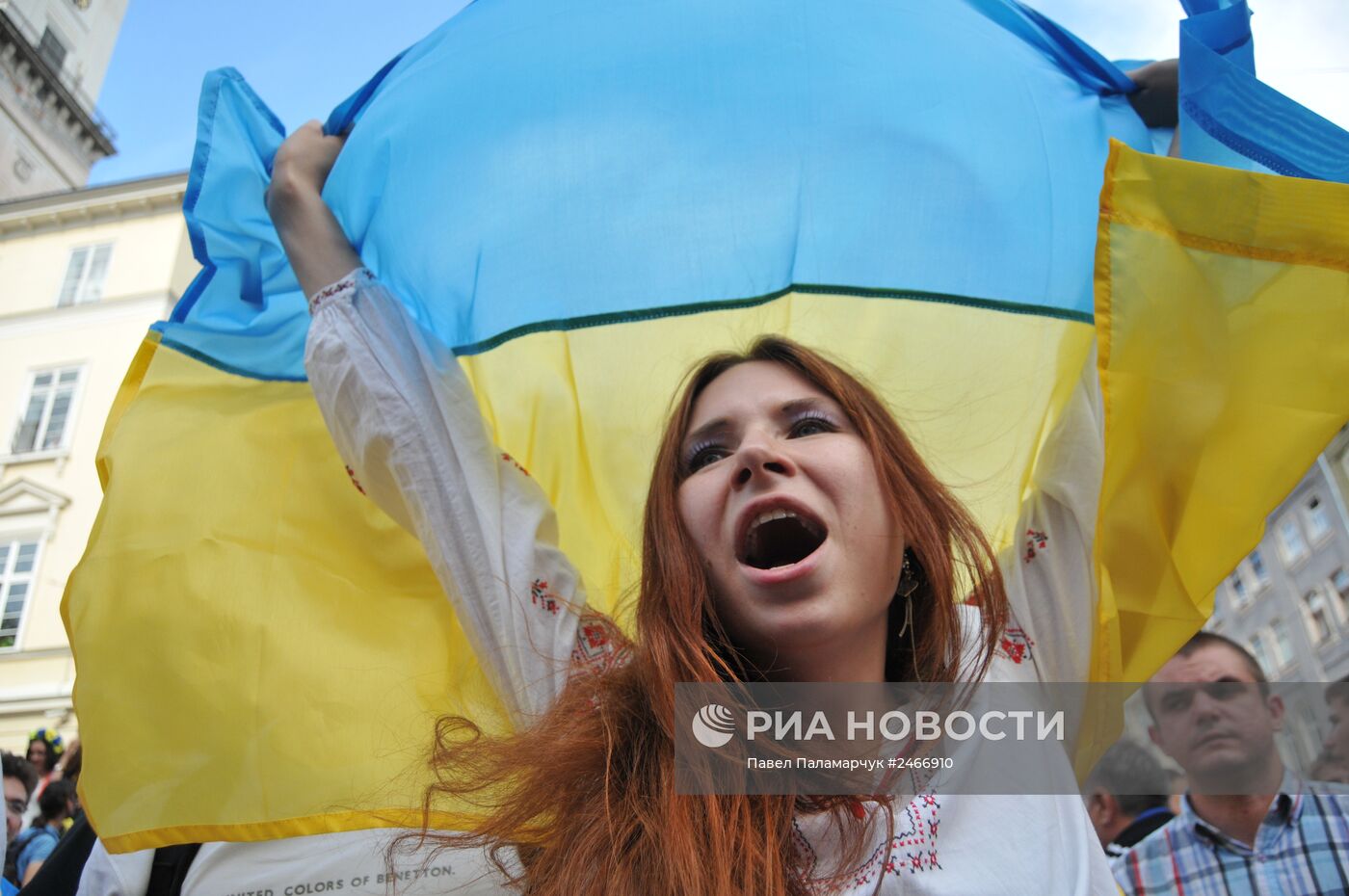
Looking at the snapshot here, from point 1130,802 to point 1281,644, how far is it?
2641cm

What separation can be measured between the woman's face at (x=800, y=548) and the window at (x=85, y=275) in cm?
1820

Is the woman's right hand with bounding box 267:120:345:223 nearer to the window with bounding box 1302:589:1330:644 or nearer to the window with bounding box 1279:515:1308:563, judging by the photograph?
the window with bounding box 1302:589:1330:644

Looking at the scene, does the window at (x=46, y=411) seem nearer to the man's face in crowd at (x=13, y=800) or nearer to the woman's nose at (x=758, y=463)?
the man's face in crowd at (x=13, y=800)

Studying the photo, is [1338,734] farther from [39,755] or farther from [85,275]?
[85,275]

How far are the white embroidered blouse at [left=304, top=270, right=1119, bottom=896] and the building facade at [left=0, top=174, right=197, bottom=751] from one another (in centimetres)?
1512

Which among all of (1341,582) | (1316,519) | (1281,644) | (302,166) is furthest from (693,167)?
(1281,644)

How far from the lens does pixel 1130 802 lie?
11.6 ft

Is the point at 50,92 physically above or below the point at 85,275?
above

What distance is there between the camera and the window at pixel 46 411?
52.3 ft

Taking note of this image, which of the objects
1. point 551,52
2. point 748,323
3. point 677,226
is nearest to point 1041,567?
point 748,323

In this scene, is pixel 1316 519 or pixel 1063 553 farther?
pixel 1316 519

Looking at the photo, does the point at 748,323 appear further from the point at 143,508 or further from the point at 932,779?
the point at 143,508

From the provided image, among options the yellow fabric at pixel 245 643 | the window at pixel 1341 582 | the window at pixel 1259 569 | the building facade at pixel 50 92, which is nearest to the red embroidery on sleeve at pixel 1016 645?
the yellow fabric at pixel 245 643

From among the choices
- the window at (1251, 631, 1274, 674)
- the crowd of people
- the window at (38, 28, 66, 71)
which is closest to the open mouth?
the crowd of people
